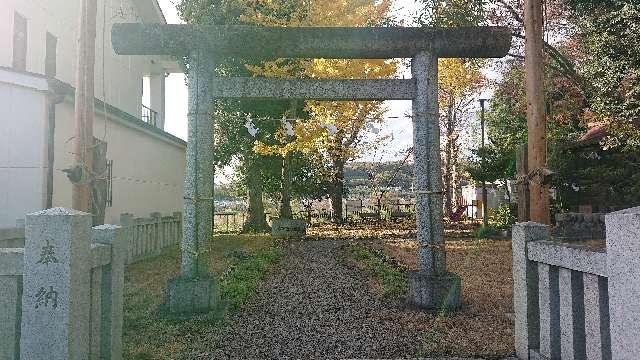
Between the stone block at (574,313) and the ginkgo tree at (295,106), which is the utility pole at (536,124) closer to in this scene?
the stone block at (574,313)

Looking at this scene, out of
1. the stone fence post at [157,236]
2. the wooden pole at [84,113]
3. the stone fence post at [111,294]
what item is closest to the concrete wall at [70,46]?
the wooden pole at [84,113]

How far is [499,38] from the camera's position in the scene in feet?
22.7

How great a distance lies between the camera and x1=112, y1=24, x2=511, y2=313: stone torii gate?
21.7 ft

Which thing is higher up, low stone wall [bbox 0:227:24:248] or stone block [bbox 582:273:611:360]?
low stone wall [bbox 0:227:24:248]

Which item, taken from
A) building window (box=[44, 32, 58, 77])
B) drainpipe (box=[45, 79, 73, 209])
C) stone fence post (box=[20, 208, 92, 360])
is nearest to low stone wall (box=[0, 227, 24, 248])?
drainpipe (box=[45, 79, 73, 209])

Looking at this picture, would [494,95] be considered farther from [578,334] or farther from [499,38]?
[578,334]

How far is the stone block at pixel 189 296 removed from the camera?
6.45 m

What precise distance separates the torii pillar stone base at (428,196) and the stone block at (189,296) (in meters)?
2.84

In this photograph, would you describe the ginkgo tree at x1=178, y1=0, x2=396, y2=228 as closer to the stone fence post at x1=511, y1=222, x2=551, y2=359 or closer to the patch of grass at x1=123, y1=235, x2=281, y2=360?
the patch of grass at x1=123, y1=235, x2=281, y2=360

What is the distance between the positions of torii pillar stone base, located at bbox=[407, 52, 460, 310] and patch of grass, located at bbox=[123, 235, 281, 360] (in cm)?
267

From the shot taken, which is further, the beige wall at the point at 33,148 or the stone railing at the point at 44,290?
the beige wall at the point at 33,148

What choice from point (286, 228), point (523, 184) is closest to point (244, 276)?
point (523, 184)

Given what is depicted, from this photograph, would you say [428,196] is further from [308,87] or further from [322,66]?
[322,66]

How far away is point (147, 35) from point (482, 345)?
18.4ft
